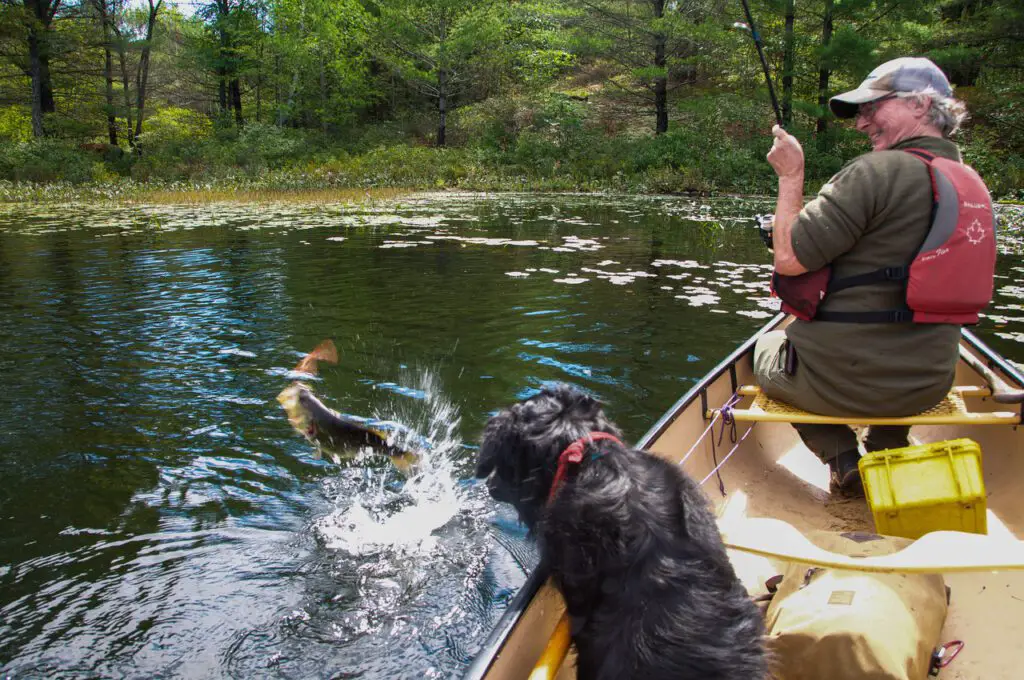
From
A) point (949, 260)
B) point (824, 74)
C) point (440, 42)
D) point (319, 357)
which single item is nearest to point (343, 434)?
point (319, 357)

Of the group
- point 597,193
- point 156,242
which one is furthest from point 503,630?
point 597,193

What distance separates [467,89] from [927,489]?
1282 inches

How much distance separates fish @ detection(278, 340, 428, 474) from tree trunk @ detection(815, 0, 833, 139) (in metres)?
20.0

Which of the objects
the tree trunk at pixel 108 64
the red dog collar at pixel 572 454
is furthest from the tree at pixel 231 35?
the red dog collar at pixel 572 454

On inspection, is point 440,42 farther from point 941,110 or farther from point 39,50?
point 941,110

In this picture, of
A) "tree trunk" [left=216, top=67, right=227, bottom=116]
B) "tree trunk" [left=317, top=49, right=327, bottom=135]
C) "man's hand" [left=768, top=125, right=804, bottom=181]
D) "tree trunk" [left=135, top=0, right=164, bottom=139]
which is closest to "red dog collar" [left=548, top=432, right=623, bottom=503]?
"man's hand" [left=768, top=125, right=804, bottom=181]

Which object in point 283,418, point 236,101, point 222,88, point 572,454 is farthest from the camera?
point 222,88

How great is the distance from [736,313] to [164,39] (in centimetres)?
3320

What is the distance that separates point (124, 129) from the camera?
37.2 metres

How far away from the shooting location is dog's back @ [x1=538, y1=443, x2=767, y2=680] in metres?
1.72

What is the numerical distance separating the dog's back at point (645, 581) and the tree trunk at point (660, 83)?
24805 millimetres

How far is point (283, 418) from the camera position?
5.09m

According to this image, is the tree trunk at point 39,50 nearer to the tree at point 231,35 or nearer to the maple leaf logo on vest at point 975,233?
the tree at point 231,35

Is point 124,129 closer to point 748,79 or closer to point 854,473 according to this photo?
point 748,79
